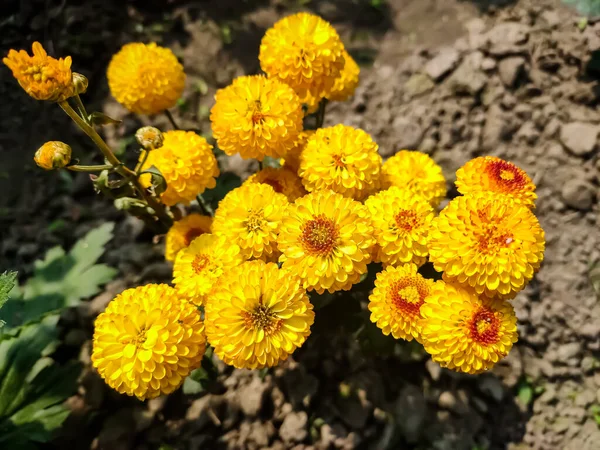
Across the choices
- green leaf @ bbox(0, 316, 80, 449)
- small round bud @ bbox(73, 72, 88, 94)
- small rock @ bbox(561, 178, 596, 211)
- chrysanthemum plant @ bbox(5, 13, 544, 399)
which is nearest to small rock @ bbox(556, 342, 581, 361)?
small rock @ bbox(561, 178, 596, 211)

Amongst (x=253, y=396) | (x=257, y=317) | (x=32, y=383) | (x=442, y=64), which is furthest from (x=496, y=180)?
(x=32, y=383)

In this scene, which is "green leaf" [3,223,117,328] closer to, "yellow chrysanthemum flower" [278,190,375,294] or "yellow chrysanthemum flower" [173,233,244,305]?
"yellow chrysanthemum flower" [173,233,244,305]

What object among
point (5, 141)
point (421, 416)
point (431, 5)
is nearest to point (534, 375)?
point (421, 416)

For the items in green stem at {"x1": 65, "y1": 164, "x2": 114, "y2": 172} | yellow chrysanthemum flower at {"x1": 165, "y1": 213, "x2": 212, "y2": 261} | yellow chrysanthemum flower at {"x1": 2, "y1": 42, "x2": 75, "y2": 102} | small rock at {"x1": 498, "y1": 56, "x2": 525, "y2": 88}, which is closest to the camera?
yellow chrysanthemum flower at {"x1": 2, "y1": 42, "x2": 75, "y2": 102}

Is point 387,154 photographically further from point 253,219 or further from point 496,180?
point 253,219

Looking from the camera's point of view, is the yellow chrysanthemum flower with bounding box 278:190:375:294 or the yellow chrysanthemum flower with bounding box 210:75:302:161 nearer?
the yellow chrysanthemum flower with bounding box 278:190:375:294

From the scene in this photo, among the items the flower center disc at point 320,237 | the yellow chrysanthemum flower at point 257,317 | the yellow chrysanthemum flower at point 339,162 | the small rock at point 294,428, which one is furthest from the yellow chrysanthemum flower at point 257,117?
the small rock at point 294,428
